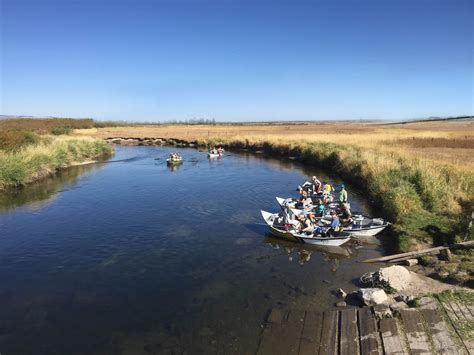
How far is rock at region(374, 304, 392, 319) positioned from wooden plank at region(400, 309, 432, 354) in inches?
13.0

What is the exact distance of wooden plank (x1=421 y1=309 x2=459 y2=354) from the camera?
8.39 m

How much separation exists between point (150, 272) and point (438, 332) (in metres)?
9.90

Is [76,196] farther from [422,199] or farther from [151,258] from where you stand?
[422,199]

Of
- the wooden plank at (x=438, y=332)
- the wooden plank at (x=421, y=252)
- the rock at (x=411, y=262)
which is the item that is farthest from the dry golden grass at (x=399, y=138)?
the wooden plank at (x=438, y=332)

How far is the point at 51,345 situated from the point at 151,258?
19.9ft

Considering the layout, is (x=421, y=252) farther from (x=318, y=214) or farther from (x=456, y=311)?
(x=318, y=214)

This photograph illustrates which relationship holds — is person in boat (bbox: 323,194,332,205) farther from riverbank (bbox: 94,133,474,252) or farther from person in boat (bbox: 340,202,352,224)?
riverbank (bbox: 94,133,474,252)

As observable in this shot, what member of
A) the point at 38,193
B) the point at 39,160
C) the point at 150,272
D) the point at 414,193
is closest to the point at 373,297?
the point at 150,272

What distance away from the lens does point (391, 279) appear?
12242 millimetres

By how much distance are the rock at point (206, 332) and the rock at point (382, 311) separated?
4535 mm

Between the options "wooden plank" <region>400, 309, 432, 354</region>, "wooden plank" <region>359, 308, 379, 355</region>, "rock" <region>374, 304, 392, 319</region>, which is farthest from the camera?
"rock" <region>374, 304, 392, 319</region>

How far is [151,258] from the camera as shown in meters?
15.9

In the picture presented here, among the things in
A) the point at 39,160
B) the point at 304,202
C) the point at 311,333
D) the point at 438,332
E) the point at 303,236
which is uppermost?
the point at 39,160

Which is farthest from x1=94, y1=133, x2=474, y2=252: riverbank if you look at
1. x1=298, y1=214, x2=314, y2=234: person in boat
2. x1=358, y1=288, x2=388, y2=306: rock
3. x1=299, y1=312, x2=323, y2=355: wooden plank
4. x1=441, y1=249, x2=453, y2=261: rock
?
x1=299, y1=312, x2=323, y2=355: wooden plank
